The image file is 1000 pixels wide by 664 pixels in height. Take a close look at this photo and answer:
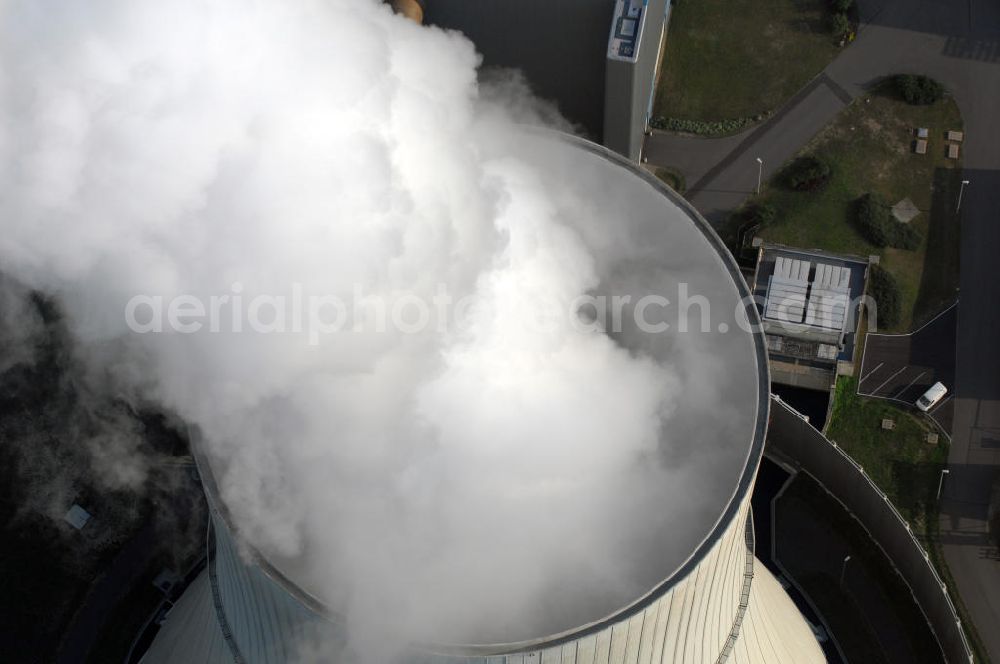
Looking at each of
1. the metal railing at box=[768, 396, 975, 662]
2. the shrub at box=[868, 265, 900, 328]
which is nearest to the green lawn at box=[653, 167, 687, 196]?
the shrub at box=[868, 265, 900, 328]

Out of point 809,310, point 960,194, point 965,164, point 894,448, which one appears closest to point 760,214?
point 809,310

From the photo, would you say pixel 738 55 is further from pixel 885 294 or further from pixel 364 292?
pixel 364 292

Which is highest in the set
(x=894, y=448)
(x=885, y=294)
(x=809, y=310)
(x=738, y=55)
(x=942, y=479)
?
(x=738, y=55)

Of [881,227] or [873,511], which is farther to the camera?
[881,227]

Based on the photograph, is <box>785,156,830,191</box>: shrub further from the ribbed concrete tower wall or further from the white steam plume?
the white steam plume

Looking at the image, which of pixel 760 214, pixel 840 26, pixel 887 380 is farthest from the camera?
pixel 840 26

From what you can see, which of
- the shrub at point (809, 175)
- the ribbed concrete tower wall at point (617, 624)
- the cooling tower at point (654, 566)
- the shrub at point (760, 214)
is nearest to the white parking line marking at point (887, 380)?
the shrub at point (760, 214)

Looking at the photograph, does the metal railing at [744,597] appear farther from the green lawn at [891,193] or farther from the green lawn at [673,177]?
the green lawn at [673,177]
